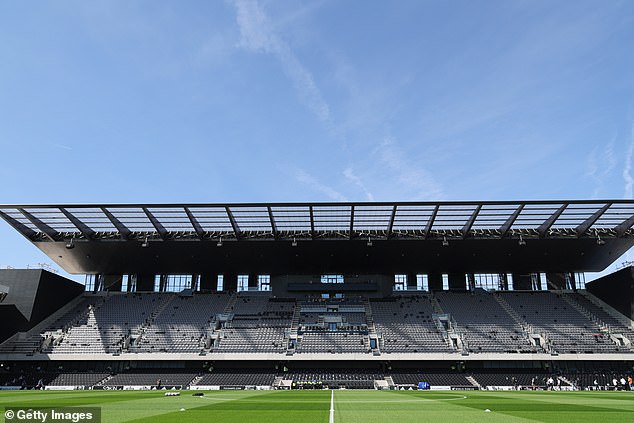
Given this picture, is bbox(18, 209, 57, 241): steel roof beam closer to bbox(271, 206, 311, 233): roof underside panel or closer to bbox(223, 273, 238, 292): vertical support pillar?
bbox(223, 273, 238, 292): vertical support pillar

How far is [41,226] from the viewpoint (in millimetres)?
48406

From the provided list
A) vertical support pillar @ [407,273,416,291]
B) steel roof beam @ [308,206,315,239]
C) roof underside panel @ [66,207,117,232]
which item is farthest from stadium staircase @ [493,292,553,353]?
roof underside panel @ [66,207,117,232]

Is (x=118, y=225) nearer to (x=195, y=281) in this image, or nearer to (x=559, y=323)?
(x=195, y=281)

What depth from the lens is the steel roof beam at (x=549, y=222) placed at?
43566 millimetres

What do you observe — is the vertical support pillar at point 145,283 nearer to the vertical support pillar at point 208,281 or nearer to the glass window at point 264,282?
the vertical support pillar at point 208,281

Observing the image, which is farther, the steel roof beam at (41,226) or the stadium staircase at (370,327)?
the stadium staircase at (370,327)

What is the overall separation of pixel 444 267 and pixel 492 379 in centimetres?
1683

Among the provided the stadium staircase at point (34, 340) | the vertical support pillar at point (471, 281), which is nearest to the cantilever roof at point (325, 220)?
the stadium staircase at point (34, 340)

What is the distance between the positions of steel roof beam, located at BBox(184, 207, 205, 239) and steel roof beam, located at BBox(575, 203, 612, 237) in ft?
132

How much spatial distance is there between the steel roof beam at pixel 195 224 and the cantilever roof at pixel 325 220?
0.10 metres

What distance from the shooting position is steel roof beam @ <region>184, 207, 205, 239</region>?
4499cm

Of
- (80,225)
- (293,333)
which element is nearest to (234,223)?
(293,333)

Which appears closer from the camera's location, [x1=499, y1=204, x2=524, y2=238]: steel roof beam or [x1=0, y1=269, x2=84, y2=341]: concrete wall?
[x1=499, y1=204, x2=524, y2=238]: steel roof beam

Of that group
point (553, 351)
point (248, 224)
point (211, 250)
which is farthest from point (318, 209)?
point (553, 351)
